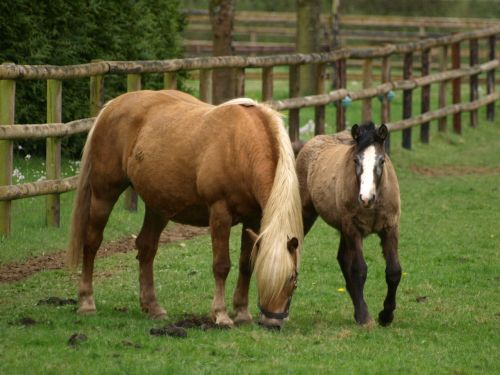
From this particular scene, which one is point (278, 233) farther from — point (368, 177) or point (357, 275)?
point (357, 275)

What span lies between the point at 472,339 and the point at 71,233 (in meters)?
3.01

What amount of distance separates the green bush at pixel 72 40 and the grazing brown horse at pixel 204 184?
4.59m

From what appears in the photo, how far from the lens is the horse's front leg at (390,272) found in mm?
7316

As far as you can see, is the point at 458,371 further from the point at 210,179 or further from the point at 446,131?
the point at 446,131

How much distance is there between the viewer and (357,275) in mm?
7438

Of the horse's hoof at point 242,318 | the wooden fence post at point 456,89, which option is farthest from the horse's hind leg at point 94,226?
the wooden fence post at point 456,89

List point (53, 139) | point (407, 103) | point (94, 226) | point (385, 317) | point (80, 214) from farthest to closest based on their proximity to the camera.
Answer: point (407, 103)
point (53, 139)
point (80, 214)
point (94, 226)
point (385, 317)

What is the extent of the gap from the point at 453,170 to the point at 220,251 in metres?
9.68

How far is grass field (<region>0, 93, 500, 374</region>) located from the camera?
612 cm

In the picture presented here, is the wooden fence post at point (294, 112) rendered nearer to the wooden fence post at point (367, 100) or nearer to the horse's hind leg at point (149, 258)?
the wooden fence post at point (367, 100)

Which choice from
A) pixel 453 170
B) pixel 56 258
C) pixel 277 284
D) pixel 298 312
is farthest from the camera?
pixel 453 170

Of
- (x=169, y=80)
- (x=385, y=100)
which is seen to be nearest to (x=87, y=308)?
(x=169, y=80)

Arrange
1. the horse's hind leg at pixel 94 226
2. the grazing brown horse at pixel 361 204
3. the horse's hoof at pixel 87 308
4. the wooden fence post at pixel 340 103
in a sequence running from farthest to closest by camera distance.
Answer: the wooden fence post at pixel 340 103 < the horse's hind leg at pixel 94 226 < the horse's hoof at pixel 87 308 < the grazing brown horse at pixel 361 204

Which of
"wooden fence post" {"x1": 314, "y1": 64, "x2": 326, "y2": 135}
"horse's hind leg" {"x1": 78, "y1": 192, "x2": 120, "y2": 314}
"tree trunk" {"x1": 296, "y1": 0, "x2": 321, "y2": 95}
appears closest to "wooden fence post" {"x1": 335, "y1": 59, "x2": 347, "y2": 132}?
"wooden fence post" {"x1": 314, "y1": 64, "x2": 326, "y2": 135}
